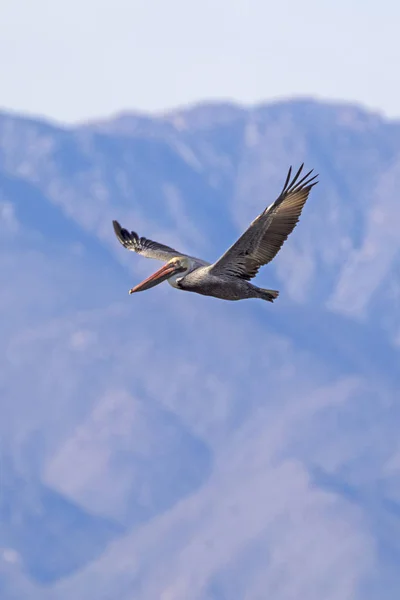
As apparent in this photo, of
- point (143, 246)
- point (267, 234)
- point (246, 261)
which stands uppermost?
point (143, 246)

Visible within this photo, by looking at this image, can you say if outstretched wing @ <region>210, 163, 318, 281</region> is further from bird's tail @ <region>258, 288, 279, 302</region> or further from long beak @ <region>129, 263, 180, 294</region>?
long beak @ <region>129, 263, 180, 294</region>

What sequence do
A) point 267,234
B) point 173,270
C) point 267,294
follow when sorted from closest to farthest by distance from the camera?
point 267,294 → point 267,234 → point 173,270

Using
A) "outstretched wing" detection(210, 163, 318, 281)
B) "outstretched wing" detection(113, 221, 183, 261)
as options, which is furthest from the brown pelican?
"outstretched wing" detection(113, 221, 183, 261)

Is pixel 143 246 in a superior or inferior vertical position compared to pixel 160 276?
superior

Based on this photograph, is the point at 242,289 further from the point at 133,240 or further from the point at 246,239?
the point at 133,240

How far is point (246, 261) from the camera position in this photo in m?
20.1

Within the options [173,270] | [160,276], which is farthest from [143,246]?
[160,276]

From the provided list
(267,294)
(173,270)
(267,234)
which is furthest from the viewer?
(173,270)

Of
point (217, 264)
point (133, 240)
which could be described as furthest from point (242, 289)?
point (133, 240)

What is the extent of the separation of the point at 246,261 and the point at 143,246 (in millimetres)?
5731

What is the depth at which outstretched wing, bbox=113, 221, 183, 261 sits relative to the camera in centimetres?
2431

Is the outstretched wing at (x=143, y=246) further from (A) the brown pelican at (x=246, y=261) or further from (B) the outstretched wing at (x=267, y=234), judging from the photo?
(B) the outstretched wing at (x=267, y=234)

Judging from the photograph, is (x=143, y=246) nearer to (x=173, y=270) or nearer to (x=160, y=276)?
(x=173, y=270)

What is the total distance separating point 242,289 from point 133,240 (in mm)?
6473
